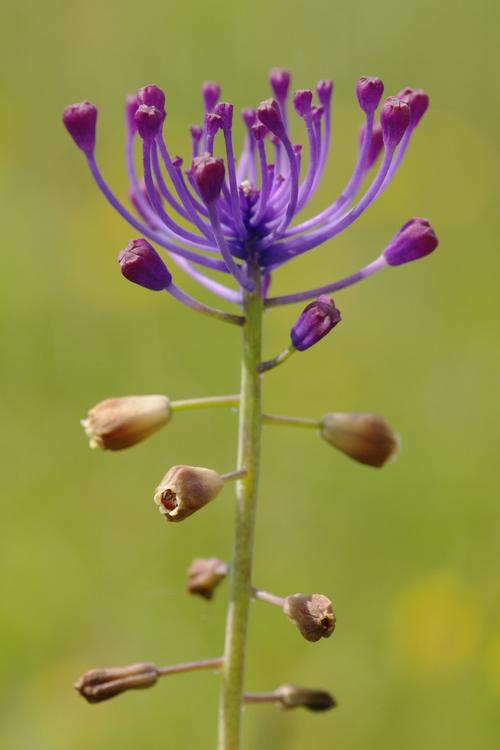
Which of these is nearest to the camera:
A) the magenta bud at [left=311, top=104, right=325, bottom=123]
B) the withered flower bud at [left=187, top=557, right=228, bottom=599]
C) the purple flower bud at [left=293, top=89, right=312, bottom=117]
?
the purple flower bud at [left=293, top=89, right=312, bottom=117]

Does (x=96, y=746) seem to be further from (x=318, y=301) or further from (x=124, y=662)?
(x=318, y=301)

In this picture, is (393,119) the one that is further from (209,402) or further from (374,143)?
(209,402)

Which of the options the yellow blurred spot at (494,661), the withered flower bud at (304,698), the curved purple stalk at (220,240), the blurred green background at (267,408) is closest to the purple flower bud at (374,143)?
the curved purple stalk at (220,240)

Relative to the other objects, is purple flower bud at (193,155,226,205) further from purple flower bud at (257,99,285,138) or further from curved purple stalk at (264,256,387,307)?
curved purple stalk at (264,256,387,307)

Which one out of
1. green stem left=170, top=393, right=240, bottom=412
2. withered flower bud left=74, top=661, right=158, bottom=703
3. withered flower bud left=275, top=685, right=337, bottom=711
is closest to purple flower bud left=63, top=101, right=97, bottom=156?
green stem left=170, top=393, right=240, bottom=412

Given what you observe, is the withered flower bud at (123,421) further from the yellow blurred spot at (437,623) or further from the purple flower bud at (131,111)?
the yellow blurred spot at (437,623)

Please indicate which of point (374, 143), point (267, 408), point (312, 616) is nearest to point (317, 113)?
point (374, 143)
